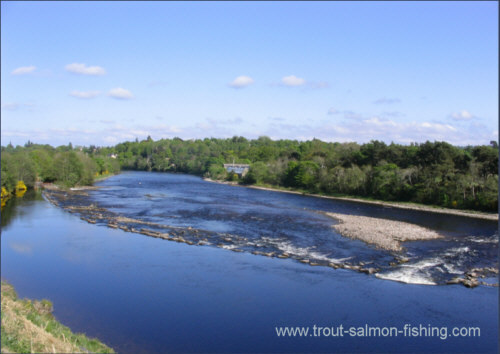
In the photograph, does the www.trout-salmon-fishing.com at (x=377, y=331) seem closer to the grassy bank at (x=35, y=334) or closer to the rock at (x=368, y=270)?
the rock at (x=368, y=270)

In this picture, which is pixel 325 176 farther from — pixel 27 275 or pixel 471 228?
pixel 27 275

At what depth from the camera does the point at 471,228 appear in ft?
75.3

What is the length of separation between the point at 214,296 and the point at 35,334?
5224 mm

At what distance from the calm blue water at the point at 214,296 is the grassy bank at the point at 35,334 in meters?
0.65

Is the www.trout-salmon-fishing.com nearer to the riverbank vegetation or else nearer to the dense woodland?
the dense woodland

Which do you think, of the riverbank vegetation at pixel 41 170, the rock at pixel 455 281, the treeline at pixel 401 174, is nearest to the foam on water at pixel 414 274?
the rock at pixel 455 281

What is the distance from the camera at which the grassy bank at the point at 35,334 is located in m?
6.60

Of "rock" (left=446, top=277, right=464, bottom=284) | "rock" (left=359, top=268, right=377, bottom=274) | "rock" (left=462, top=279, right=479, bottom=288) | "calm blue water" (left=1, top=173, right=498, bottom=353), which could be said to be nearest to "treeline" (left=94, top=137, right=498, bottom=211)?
"calm blue water" (left=1, top=173, right=498, bottom=353)

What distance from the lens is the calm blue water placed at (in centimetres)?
938

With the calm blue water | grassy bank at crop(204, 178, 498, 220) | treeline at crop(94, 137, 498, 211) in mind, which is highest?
treeline at crop(94, 137, 498, 211)

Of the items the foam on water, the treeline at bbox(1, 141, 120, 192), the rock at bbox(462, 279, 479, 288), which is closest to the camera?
the rock at bbox(462, 279, 479, 288)

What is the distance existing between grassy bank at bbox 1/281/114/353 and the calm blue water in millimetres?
648

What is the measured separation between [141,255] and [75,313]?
5.53m

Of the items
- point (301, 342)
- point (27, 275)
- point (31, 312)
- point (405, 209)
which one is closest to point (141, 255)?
point (27, 275)
